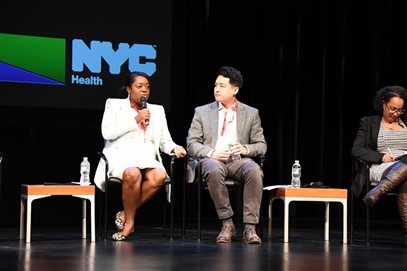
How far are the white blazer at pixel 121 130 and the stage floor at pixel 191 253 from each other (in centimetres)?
56

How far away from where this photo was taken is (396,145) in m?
5.86

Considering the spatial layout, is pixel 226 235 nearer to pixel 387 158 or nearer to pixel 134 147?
pixel 134 147

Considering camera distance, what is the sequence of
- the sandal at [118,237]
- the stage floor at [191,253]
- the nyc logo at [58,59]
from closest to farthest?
the stage floor at [191,253] → the sandal at [118,237] → the nyc logo at [58,59]

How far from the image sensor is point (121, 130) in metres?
5.56

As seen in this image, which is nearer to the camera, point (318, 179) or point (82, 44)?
point (82, 44)

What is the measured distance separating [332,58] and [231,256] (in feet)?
14.5

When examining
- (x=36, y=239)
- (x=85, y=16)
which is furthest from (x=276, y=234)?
(x=85, y=16)

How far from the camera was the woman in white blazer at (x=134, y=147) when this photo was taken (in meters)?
5.45

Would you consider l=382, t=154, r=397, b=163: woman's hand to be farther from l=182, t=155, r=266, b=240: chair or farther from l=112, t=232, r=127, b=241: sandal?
l=112, t=232, r=127, b=241: sandal

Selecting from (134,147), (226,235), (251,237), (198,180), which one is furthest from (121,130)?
(251,237)

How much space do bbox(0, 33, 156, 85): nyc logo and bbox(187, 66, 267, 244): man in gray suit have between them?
4.45 ft

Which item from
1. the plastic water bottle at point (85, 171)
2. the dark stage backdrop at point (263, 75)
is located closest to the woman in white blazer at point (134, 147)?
the plastic water bottle at point (85, 171)

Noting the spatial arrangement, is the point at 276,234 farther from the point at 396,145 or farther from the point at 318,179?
the point at 318,179

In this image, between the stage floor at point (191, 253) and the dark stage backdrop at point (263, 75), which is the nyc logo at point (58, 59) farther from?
the stage floor at point (191, 253)
